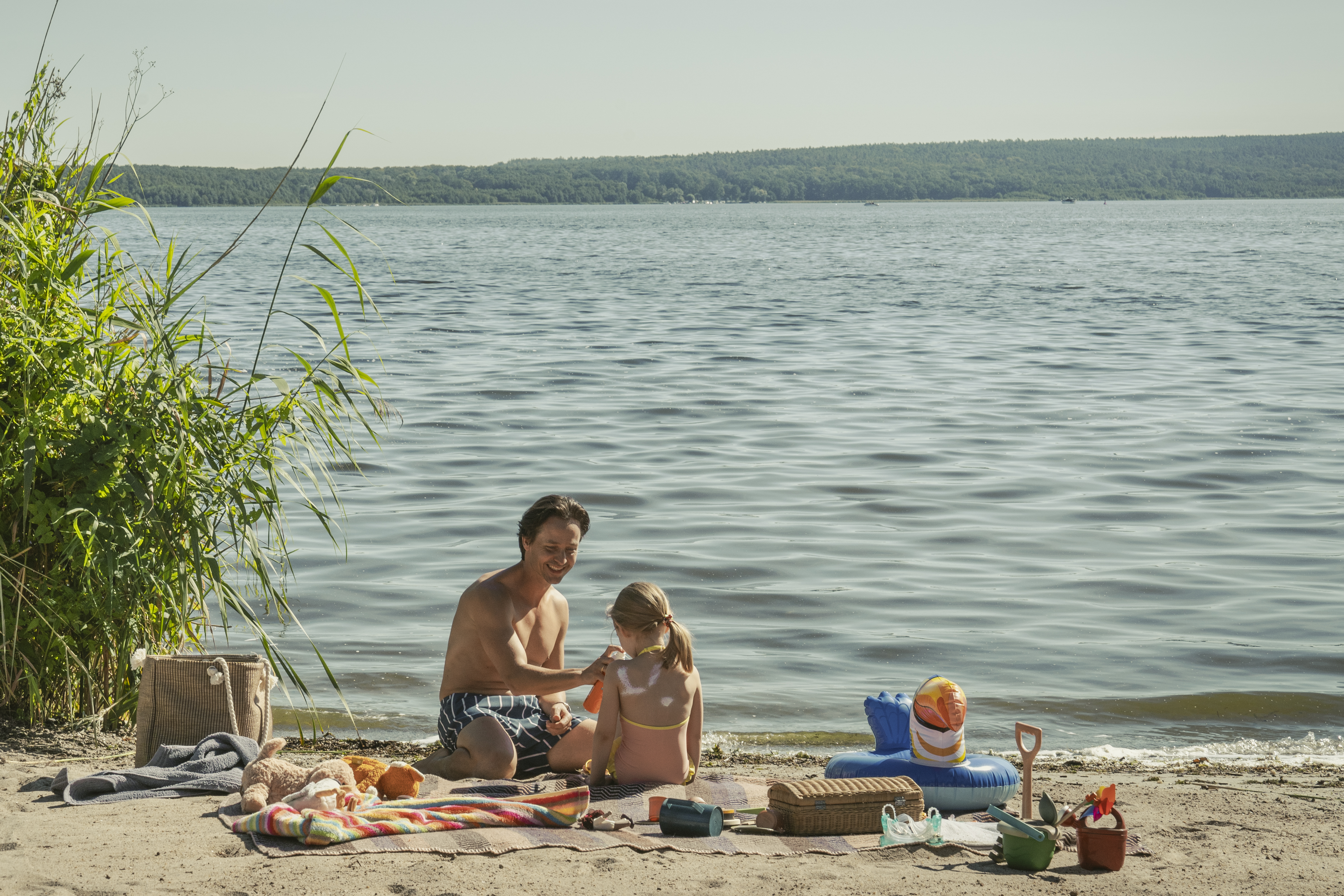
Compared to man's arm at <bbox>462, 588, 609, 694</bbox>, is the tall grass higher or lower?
higher

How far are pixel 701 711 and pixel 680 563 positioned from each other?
4.62 metres

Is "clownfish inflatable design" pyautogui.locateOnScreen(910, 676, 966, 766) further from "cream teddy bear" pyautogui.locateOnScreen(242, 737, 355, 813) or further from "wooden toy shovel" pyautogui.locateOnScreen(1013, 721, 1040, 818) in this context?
"cream teddy bear" pyautogui.locateOnScreen(242, 737, 355, 813)

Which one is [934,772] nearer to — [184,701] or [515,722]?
[515,722]

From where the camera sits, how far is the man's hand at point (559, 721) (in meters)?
5.25

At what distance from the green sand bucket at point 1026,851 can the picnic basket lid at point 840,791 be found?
449 millimetres

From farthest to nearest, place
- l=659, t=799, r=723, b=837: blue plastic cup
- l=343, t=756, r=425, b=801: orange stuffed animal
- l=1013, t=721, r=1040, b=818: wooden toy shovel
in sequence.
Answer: l=343, t=756, r=425, b=801: orange stuffed animal, l=1013, t=721, r=1040, b=818: wooden toy shovel, l=659, t=799, r=723, b=837: blue plastic cup

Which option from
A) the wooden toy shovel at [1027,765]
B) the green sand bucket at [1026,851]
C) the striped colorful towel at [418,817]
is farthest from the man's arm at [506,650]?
the green sand bucket at [1026,851]

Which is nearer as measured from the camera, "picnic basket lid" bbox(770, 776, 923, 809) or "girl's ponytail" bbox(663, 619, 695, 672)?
"picnic basket lid" bbox(770, 776, 923, 809)

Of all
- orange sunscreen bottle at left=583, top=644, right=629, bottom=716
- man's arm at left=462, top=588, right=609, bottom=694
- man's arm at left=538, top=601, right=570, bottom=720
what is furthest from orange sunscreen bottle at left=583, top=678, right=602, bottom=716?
man's arm at left=462, top=588, right=609, bottom=694

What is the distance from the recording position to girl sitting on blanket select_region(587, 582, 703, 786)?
482 centimetres

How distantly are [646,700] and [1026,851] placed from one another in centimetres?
151

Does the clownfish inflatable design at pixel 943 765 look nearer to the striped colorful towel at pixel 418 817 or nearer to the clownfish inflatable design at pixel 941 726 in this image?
the clownfish inflatable design at pixel 941 726

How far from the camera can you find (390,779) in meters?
4.59

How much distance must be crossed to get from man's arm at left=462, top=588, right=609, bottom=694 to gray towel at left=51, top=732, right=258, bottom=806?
98 centimetres
